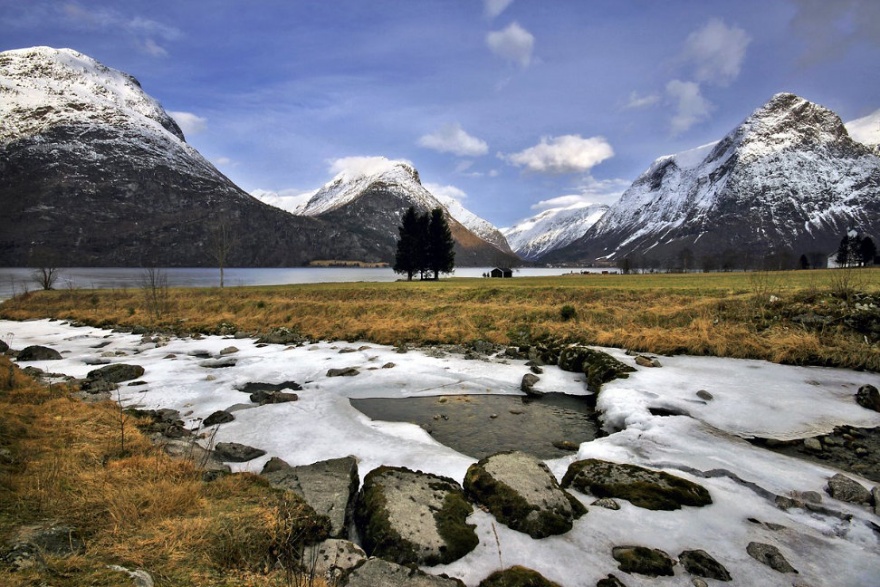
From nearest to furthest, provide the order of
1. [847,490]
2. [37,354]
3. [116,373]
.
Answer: [847,490]
[116,373]
[37,354]

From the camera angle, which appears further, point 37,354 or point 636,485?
point 37,354

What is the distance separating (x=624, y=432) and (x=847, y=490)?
165 inches

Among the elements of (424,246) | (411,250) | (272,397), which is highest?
(424,246)

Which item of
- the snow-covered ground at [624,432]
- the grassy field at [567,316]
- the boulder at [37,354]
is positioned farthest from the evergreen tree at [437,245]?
the boulder at [37,354]

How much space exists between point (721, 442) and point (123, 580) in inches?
465

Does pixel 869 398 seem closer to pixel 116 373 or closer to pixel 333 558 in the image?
pixel 333 558

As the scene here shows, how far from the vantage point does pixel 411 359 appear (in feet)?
68.0

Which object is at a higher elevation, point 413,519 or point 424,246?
point 424,246

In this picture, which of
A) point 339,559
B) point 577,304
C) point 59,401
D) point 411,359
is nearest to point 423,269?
point 577,304

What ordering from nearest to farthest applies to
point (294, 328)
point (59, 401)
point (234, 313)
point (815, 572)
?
point (815, 572) < point (59, 401) < point (294, 328) < point (234, 313)

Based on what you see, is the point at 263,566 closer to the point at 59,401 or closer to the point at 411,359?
the point at 59,401

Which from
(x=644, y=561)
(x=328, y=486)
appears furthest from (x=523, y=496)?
(x=328, y=486)

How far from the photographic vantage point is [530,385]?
15828 mm

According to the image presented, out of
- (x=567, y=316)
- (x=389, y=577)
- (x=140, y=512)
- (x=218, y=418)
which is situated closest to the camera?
(x=389, y=577)
